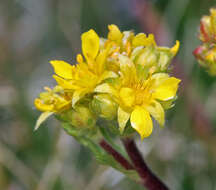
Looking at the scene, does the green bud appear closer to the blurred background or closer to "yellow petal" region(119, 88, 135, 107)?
"yellow petal" region(119, 88, 135, 107)

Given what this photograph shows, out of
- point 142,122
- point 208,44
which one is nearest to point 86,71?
point 142,122

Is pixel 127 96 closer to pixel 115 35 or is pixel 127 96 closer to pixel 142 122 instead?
pixel 142 122

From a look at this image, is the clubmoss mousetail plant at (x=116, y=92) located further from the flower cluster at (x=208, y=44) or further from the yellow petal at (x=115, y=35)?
the flower cluster at (x=208, y=44)

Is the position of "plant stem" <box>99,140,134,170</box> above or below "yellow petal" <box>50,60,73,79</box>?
below

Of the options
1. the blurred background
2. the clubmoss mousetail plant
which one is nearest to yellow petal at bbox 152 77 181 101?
the clubmoss mousetail plant

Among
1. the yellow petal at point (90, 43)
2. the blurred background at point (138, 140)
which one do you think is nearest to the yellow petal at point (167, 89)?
the yellow petal at point (90, 43)

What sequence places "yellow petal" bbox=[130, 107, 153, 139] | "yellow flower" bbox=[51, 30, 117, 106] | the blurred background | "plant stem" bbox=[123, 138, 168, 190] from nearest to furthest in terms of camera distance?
"yellow petal" bbox=[130, 107, 153, 139]
"yellow flower" bbox=[51, 30, 117, 106]
"plant stem" bbox=[123, 138, 168, 190]
the blurred background
